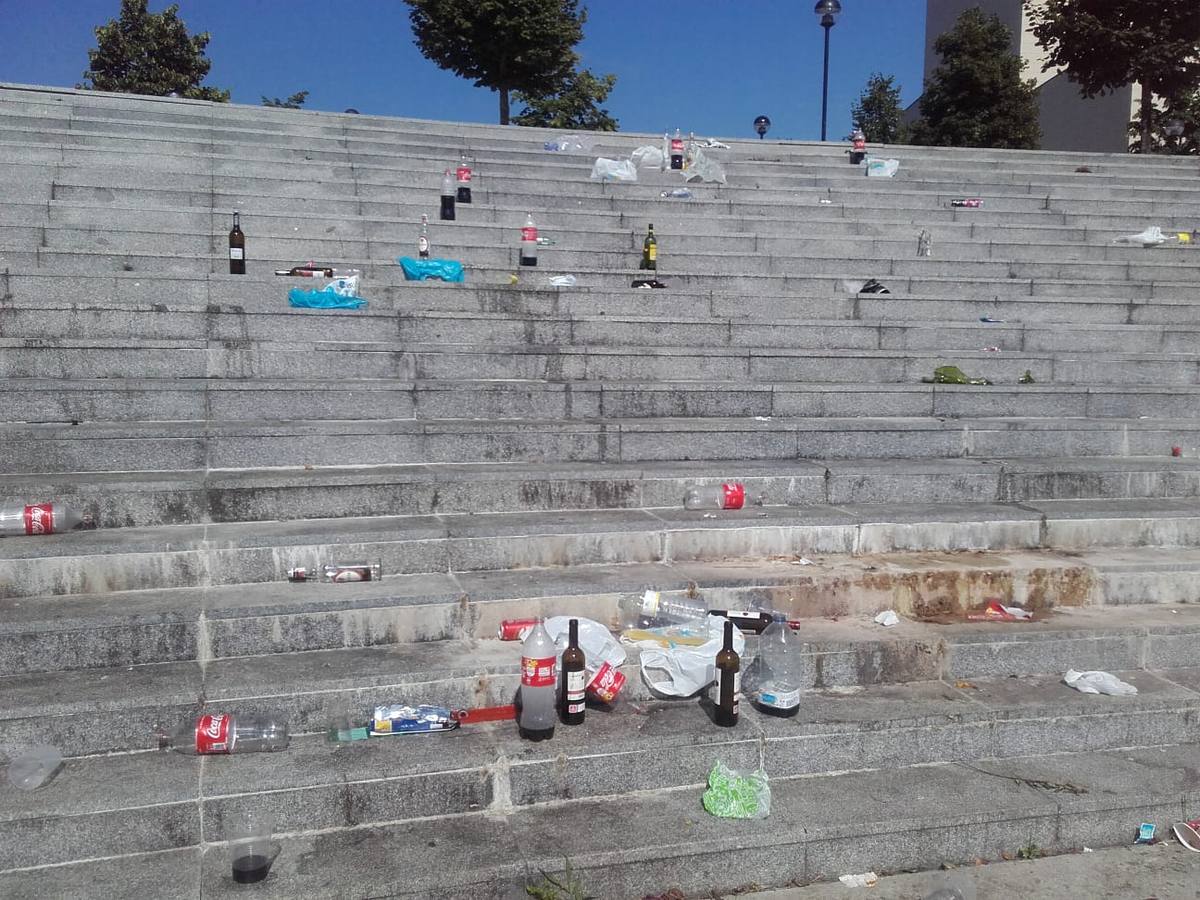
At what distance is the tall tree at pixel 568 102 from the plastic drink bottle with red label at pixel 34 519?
26700 millimetres

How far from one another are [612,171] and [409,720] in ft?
32.1

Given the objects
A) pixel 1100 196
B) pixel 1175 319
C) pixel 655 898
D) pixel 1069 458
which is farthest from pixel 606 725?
pixel 1100 196

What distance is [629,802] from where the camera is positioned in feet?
13.4

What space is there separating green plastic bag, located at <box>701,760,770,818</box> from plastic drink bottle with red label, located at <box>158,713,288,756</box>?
1.88m

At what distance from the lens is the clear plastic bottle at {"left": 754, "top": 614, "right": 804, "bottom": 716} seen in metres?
4.48

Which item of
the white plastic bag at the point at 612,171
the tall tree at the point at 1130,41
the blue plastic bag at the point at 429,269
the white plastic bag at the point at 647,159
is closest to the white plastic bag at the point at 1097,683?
the blue plastic bag at the point at 429,269

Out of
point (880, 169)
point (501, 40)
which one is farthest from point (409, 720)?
point (501, 40)

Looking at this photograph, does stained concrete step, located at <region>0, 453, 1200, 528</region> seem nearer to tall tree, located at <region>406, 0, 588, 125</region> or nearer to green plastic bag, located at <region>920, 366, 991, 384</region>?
green plastic bag, located at <region>920, 366, 991, 384</region>

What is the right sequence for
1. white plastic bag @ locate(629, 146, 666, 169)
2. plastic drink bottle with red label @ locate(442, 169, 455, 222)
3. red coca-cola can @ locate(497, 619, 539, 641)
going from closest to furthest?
1. red coca-cola can @ locate(497, 619, 539, 641)
2. plastic drink bottle with red label @ locate(442, 169, 455, 222)
3. white plastic bag @ locate(629, 146, 666, 169)

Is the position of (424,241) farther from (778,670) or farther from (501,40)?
(501,40)

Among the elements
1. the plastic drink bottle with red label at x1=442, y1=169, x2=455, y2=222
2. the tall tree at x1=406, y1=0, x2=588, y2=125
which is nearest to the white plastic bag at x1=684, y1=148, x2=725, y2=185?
the plastic drink bottle with red label at x1=442, y1=169, x2=455, y2=222

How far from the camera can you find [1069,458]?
24.5ft

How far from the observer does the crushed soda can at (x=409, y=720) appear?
416cm

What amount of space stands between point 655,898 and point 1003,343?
7195 mm
